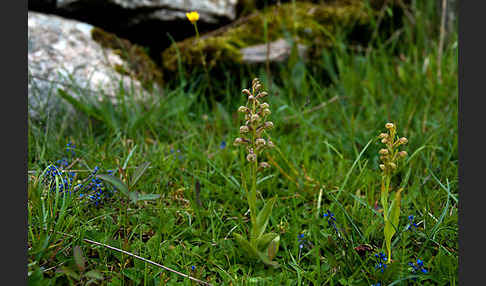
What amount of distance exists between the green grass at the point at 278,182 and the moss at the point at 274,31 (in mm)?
153

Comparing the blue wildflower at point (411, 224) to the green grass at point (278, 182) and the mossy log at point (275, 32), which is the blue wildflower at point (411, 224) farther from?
the mossy log at point (275, 32)

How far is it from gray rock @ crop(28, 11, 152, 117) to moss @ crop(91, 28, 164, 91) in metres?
0.04

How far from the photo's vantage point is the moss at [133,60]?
2867mm

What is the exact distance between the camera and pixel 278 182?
201cm

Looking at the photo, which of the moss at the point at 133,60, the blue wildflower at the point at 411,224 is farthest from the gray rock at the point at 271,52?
the blue wildflower at the point at 411,224

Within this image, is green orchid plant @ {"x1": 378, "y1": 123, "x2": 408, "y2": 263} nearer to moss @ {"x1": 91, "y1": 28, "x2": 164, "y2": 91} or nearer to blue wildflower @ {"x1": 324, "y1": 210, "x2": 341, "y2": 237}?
blue wildflower @ {"x1": 324, "y1": 210, "x2": 341, "y2": 237}

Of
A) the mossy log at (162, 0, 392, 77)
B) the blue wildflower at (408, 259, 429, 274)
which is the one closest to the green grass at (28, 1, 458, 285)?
the blue wildflower at (408, 259, 429, 274)

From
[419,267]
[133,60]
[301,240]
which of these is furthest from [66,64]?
[419,267]

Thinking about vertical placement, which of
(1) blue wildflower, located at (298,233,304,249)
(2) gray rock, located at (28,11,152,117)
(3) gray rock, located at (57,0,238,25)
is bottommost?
(1) blue wildflower, located at (298,233,304,249)

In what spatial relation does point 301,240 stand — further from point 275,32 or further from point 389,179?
point 275,32

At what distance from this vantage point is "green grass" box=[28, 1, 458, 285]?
142 centimetres

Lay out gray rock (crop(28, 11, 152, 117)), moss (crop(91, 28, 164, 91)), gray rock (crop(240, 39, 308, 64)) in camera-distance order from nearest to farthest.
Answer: gray rock (crop(28, 11, 152, 117)) → moss (crop(91, 28, 164, 91)) → gray rock (crop(240, 39, 308, 64))

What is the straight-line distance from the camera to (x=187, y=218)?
1704 mm

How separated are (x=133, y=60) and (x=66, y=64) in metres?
0.47
